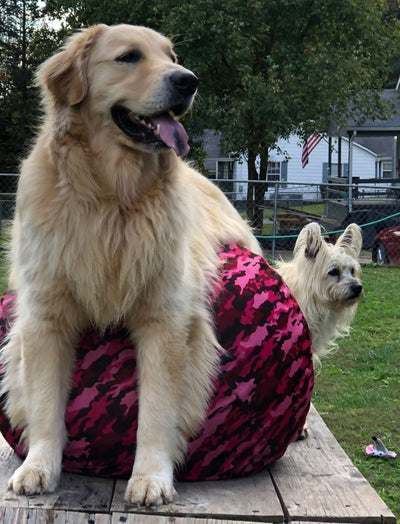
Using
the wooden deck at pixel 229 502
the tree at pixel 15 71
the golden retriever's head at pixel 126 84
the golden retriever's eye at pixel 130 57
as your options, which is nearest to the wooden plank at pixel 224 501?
the wooden deck at pixel 229 502

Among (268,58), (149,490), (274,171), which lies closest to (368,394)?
(149,490)

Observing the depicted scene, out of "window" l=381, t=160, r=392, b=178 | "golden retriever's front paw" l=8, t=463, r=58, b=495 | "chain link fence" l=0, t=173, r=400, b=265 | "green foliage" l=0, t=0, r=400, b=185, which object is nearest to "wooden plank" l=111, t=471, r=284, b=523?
"golden retriever's front paw" l=8, t=463, r=58, b=495

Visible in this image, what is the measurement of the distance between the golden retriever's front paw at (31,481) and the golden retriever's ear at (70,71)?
143cm

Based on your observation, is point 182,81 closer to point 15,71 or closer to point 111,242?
point 111,242

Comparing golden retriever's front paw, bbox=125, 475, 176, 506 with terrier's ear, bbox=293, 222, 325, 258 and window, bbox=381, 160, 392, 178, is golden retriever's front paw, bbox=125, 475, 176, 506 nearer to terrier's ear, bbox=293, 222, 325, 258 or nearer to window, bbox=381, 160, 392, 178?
terrier's ear, bbox=293, 222, 325, 258

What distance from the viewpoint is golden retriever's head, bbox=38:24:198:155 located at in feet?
8.87

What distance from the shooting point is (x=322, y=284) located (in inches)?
255

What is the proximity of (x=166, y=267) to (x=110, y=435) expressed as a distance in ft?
2.34

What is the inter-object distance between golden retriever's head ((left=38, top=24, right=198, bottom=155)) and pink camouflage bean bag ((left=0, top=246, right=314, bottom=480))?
791mm

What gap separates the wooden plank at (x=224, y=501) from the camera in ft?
8.45

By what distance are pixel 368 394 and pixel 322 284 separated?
1.07 metres

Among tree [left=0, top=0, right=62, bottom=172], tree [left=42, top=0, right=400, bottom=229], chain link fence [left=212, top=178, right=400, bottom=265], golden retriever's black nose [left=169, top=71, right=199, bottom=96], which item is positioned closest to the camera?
golden retriever's black nose [left=169, top=71, right=199, bottom=96]

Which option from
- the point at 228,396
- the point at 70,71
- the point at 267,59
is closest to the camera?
the point at 70,71

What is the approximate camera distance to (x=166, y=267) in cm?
281
